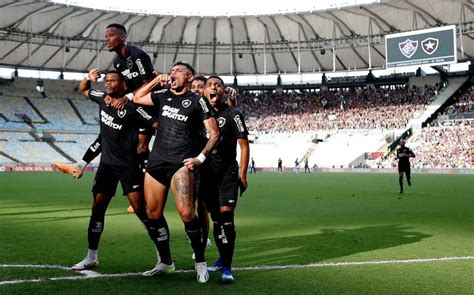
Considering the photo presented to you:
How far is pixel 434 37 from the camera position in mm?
48000

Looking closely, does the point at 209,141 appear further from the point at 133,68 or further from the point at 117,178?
the point at 133,68

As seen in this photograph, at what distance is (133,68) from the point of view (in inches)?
286

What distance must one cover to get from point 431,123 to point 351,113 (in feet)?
36.5

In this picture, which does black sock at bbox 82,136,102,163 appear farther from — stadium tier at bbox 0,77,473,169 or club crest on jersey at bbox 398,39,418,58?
club crest on jersey at bbox 398,39,418,58

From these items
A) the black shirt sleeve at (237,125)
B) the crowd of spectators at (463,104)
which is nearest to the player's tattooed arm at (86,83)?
the black shirt sleeve at (237,125)

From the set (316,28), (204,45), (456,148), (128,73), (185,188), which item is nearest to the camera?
(185,188)

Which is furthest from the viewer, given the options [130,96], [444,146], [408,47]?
[408,47]

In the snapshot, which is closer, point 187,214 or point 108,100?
point 187,214

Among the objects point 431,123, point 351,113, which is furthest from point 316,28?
point 431,123

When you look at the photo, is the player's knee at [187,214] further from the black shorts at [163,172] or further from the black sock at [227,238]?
the black sock at [227,238]

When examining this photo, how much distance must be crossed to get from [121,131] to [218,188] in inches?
59.4

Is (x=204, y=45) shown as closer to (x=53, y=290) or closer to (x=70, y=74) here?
(x=70, y=74)

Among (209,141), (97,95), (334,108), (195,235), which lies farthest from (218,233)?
(334,108)

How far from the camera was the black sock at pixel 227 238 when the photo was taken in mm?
5896
